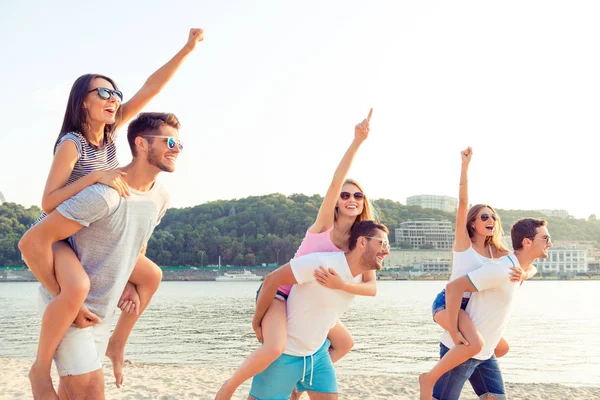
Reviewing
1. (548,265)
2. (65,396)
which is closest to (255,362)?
(65,396)

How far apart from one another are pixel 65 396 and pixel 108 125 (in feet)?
4.50

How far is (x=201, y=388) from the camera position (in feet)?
37.0

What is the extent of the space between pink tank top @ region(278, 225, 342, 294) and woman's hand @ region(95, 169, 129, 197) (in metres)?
1.43

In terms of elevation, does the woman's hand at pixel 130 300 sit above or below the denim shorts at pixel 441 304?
above

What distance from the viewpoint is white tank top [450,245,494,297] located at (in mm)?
5062

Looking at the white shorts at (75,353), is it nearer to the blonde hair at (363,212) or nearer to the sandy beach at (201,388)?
the blonde hair at (363,212)

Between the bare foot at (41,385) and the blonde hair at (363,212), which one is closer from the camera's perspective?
the bare foot at (41,385)

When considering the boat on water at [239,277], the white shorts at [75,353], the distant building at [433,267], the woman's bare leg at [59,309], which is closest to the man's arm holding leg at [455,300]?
the white shorts at [75,353]

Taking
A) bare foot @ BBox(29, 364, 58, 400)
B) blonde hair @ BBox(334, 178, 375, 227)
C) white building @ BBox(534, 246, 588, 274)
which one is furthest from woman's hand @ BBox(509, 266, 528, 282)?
white building @ BBox(534, 246, 588, 274)

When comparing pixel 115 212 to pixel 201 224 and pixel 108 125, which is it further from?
pixel 201 224

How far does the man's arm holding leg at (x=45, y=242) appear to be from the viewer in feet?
9.48

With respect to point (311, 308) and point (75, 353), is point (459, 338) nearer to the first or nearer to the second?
point (311, 308)

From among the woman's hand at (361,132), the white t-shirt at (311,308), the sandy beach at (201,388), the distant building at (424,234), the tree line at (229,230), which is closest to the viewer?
the white t-shirt at (311,308)

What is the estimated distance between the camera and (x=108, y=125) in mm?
3408
